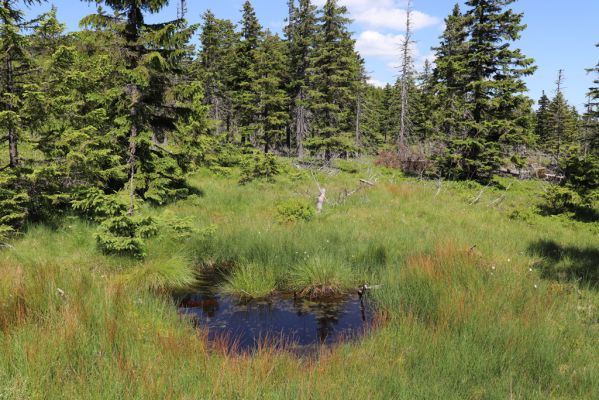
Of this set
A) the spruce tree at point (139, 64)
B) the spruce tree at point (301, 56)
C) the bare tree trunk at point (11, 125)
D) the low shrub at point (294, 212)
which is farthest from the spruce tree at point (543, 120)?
the bare tree trunk at point (11, 125)

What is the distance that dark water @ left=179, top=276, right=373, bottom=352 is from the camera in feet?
20.8

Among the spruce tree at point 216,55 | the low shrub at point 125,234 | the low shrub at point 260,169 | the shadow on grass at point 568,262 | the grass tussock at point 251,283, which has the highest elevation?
the spruce tree at point 216,55

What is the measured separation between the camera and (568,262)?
916 cm

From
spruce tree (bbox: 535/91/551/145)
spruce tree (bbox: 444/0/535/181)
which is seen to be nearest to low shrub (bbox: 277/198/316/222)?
spruce tree (bbox: 444/0/535/181)

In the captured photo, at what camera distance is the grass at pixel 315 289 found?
3.83 metres

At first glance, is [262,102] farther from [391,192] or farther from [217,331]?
[217,331]

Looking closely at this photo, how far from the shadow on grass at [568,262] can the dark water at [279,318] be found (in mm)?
4349

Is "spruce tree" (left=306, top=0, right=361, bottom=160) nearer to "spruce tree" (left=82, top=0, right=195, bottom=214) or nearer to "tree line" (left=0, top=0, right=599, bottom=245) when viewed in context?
"tree line" (left=0, top=0, right=599, bottom=245)

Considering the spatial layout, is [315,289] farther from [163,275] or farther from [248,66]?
[248,66]

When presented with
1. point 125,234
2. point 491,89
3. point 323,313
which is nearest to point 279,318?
point 323,313

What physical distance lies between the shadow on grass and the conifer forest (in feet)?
0.28

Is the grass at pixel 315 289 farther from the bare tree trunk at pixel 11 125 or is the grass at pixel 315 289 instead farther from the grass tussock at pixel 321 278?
the bare tree trunk at pixel 11 125

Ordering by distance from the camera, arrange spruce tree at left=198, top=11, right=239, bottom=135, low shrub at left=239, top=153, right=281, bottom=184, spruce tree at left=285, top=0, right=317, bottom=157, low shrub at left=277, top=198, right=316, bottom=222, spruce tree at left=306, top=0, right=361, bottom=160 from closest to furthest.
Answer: low shrub at left=277, top=198, right=316, bottom=222 < low shrub at left=239, top=153, right=281, bottom=184 < spruce tree at left=306, top=0, right=361, bottom=160 < spruce tree at left=285, top=0, right=317, bottom=157 < spruce tree at left=198, top=11, right=239, bottom=135

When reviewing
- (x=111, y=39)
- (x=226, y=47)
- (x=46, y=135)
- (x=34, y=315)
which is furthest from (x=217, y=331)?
(x=226, y=47)
